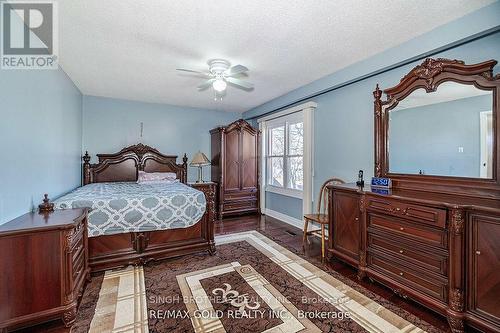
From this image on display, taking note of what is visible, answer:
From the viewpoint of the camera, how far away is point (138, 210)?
2861 mm

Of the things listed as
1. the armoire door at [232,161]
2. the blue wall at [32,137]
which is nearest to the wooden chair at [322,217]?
the armoire door at [232,161]

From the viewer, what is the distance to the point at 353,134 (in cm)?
349

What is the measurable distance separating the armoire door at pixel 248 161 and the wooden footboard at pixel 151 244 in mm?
2152

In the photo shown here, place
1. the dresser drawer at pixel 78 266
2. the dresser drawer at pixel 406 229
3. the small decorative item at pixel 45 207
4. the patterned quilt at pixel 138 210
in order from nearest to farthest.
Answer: the dresser drawer at pixel 406 229 < the dresser drawer at pixel 78 266 < the small decorative item at pixel 45 207 < the patterned quilt at pixel 138 210

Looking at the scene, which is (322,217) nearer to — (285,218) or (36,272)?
(285,218)

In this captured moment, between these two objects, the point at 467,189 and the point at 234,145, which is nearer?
the point at 467,189

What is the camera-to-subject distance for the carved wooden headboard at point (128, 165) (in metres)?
4.68

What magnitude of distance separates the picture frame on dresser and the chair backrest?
0.63 m

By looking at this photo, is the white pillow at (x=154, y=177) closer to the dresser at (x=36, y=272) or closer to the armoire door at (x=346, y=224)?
the dresser at (x=36, y=272)

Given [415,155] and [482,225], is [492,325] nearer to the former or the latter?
[482,225]

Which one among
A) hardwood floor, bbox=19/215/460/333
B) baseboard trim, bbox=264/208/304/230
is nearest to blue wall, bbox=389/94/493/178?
hardwood floor, bbox=19/215/460/333

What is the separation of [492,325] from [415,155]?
62.1 inches

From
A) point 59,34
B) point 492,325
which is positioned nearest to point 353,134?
point 492,325

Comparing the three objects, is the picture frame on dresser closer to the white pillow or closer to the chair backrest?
the chair backrest
